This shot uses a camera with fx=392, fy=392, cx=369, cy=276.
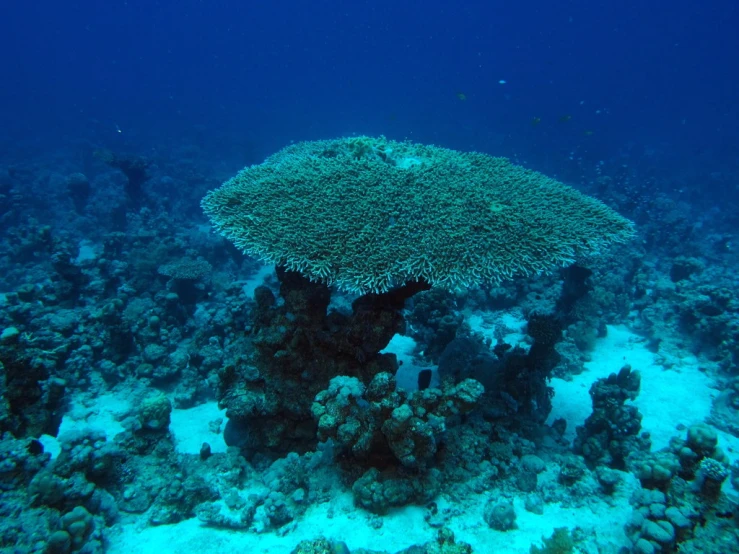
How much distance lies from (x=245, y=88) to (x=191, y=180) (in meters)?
82.5

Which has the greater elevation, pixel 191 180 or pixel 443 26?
pixel 443 26

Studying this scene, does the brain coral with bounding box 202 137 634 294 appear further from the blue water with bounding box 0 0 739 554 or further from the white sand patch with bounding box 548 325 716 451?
the white sand patch with bounding box 548 325 716 451

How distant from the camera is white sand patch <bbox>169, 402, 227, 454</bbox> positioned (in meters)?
6.69

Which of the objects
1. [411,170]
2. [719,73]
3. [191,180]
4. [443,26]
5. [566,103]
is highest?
[443,26]

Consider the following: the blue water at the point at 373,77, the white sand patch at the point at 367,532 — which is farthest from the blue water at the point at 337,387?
the blue water at the point at 373,77

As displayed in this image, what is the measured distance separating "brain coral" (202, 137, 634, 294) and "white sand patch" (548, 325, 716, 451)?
3.58 metres

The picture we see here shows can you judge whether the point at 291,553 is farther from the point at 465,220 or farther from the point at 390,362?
the point at 465,220

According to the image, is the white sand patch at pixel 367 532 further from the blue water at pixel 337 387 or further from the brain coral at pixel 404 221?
the brain coral at pixel 404 221

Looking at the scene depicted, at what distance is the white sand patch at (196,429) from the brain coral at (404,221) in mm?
3633

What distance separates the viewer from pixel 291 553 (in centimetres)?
426

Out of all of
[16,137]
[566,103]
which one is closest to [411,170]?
[16,137]

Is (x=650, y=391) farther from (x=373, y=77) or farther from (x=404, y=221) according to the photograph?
(x=373, y=77)

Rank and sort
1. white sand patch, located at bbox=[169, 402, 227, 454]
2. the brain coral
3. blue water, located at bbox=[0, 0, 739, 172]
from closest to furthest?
the brain coral → white sand patch, located at bbox=[169, 402, 227, 454] → blue water, located at bbox=[0, 0, 739, 172]

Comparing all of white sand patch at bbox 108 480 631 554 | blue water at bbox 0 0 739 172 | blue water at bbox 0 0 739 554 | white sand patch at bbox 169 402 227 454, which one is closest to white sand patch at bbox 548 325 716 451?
blue water at bbox 0 0 739 554
